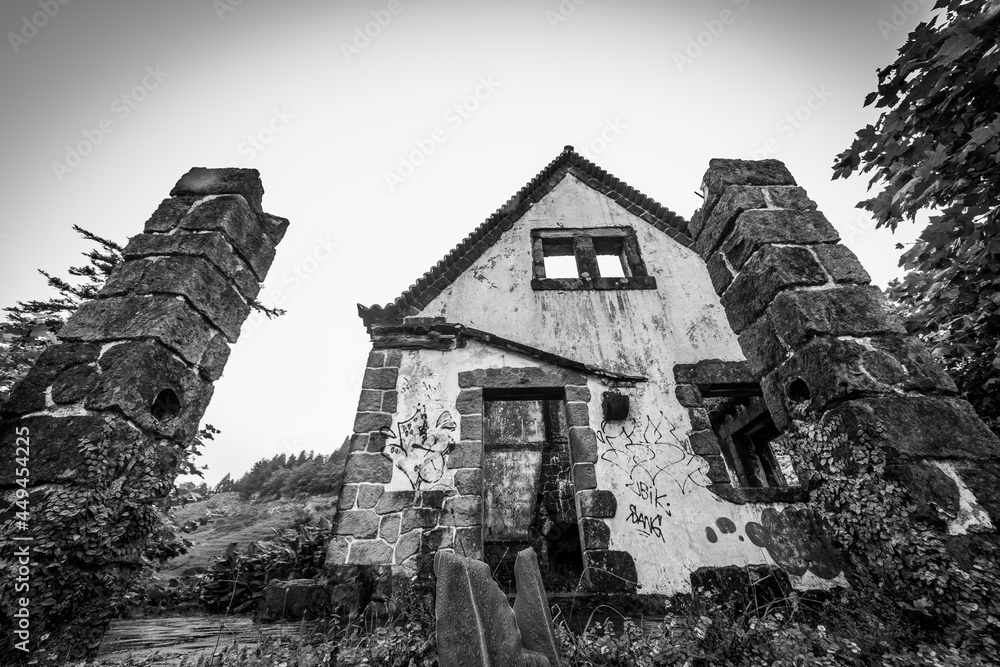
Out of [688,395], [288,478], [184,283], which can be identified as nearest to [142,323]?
[184,283]

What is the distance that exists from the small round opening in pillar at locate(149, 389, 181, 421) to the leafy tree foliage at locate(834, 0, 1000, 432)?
4.48 meters

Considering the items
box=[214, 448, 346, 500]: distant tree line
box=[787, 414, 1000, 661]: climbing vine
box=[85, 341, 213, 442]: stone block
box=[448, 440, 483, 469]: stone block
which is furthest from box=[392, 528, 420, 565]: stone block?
box=[214, 448, 346, 500]: distant tree line

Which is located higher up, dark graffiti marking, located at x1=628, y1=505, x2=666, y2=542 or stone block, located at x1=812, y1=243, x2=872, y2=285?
stone block, located at x1=812, y1=243, x2=872, y2=285

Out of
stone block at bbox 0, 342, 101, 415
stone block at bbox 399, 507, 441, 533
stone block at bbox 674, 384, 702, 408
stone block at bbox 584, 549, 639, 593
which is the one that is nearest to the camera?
stone block at bbox 0, 342, 101, 415

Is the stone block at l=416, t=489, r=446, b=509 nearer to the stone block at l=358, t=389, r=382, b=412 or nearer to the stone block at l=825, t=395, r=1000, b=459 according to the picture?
the stone block at l=358, t=389, r=382, b=412

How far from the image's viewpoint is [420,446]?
15.0ft

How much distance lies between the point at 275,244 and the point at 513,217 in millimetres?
5189

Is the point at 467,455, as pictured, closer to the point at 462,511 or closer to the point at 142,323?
the point at 462,511

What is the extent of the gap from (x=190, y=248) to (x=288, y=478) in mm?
16708

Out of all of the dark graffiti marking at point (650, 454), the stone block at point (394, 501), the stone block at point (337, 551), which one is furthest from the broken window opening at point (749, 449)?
the stone block at point (337, 551)

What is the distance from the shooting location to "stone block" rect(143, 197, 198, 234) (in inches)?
97.3

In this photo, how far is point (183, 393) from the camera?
2104 mm

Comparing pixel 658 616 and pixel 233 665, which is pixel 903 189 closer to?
pixel 658 616

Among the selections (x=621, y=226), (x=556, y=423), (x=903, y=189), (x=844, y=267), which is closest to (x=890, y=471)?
(x=844, y=267)
